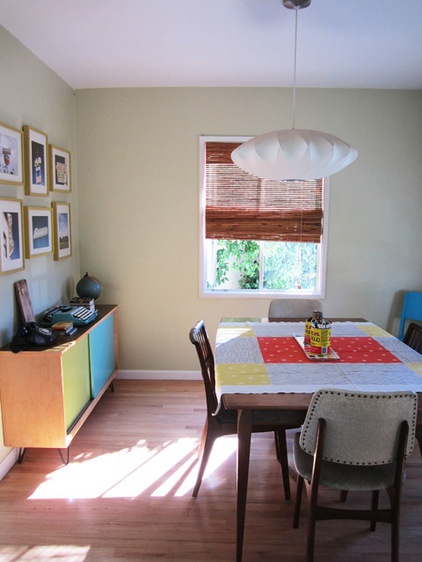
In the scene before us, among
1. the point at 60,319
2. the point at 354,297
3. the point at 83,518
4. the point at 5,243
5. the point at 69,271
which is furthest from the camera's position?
the point at 354,297

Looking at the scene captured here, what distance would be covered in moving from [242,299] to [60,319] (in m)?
1.65

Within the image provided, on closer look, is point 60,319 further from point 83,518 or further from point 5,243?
point 83,518

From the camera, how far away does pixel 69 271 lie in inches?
144

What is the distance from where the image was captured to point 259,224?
12.5 ft

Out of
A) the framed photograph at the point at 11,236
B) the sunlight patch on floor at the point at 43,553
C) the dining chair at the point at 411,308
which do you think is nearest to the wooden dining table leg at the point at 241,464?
the sunlight patch on floor at the point at 43,553

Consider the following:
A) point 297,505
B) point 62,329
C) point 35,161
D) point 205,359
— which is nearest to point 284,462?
point 297,505

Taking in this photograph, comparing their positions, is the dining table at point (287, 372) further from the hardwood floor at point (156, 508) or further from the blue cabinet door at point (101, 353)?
the blue cabinet door at point (101, 353)

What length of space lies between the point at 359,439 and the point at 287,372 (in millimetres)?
489

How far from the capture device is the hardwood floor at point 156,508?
1.98 m

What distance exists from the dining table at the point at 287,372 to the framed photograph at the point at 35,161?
5.32ft

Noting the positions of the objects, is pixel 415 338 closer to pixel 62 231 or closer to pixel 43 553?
pixel 43 553

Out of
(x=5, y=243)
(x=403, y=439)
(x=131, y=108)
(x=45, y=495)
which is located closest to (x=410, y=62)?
(x=131, y=108)

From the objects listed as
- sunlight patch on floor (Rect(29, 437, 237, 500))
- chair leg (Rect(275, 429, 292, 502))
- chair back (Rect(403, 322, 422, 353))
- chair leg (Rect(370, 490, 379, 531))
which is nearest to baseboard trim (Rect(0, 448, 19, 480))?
sunlight patch on floor (Rect(29, 437, 237, 500))

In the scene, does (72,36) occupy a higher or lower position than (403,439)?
higher
